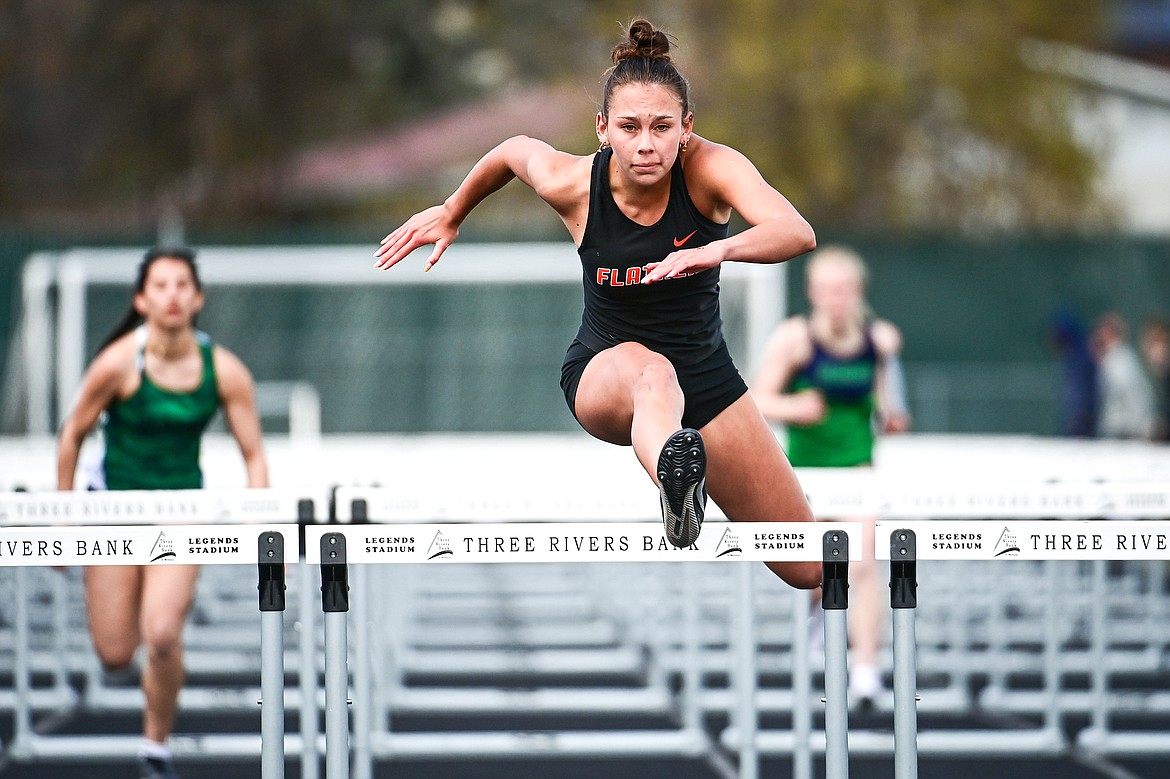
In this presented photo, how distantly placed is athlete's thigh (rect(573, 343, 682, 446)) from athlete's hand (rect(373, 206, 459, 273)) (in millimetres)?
576

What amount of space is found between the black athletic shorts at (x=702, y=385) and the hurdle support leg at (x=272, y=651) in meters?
1.00

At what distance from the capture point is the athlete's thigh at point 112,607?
5.76 m

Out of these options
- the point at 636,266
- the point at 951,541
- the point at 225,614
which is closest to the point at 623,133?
the point at 636,266

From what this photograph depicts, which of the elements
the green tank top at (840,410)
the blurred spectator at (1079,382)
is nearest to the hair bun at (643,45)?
the green tank top at (840,410)

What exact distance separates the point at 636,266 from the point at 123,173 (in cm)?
2100

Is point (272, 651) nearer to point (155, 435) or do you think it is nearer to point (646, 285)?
point (646, 285)

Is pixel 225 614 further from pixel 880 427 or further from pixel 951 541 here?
pixel 951 541

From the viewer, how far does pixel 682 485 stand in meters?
3.80

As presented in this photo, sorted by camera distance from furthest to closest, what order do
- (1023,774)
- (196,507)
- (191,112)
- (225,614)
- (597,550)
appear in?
(191,112) < (225,614) < (1023,774) < (196,507) < (597,550)

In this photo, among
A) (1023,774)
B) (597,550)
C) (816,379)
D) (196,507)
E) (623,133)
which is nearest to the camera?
(597,550)

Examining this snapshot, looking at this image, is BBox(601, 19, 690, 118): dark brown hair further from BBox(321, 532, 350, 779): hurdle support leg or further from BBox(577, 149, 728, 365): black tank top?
BBox(321, 532, 350, 779): hurdle support leg

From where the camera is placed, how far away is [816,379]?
735 centimetres

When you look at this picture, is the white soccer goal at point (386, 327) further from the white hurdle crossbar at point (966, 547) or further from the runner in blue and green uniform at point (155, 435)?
the white hurdle crossbar at point (966, 547)

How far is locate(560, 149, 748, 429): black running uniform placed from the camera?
435 centimetres
